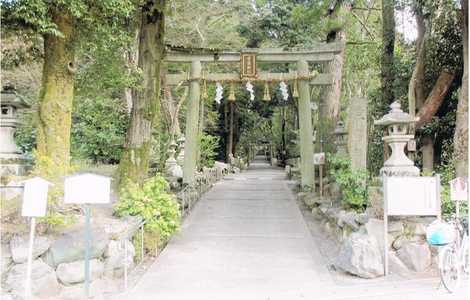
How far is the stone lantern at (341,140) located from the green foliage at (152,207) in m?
4.73

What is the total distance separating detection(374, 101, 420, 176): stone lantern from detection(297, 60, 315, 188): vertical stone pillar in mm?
5846

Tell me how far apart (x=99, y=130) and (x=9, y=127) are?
720 cm

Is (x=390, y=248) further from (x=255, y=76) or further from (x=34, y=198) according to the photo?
(x=255, y=76)

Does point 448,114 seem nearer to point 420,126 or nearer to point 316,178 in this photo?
point 420,126

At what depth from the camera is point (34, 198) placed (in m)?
4.53

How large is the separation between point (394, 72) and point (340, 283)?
333 inches

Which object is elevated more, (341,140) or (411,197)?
(341,140)

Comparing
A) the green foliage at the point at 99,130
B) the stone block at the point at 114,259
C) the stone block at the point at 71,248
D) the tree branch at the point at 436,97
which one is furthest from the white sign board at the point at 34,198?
the green foliage at the point at 99,130

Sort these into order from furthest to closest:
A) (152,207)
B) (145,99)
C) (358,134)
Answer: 1. (358,134)
2. (145,99)
3. (152,207)

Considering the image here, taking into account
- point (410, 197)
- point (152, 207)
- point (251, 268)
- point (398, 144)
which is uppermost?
point (398, 144)

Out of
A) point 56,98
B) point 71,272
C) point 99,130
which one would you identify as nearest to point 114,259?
point 71,272

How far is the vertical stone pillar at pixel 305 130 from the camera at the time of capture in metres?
12.7

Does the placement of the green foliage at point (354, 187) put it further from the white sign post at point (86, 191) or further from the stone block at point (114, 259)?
the white sign post at point (86, 191)

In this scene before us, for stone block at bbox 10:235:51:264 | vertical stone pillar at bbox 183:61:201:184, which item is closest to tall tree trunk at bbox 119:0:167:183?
stone block at bbox 10:235:51:264
